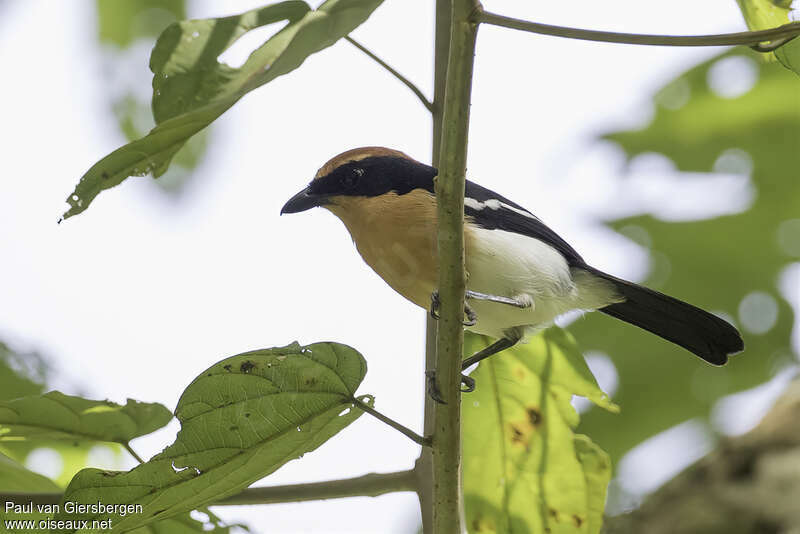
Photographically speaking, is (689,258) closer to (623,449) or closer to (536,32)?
(623,449)

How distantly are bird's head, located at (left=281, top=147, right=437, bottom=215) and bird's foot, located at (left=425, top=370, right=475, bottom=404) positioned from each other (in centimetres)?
75

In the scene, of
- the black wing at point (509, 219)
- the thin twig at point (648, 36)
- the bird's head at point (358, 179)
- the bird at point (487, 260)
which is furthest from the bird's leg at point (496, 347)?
the thin twig at point (648, 36)

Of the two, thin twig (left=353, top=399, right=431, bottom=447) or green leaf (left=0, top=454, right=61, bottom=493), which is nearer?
thin twig (left=353, top=399, right=431, bottom=447)

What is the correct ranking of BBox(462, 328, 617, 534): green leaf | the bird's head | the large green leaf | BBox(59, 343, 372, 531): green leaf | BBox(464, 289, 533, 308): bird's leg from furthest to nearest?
the large green leaf, the bird's head, BBox(464, 289, 533, 308): bird's leg, BBox(462, 328, 617, 534): green leaf, BBox(59, 343, 372, 531): green leaf

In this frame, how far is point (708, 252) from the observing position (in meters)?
4.15

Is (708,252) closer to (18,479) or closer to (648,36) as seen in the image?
(648,36)

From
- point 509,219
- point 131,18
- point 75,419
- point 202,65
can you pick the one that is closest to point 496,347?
point 509,219

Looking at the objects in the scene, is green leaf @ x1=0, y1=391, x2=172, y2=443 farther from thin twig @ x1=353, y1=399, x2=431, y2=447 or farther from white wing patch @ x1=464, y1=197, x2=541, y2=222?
white wing patch @ x1=464, y1=197, x2=541, y2=222

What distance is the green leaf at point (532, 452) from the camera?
2762 mm

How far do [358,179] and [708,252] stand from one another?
1788 millimetres

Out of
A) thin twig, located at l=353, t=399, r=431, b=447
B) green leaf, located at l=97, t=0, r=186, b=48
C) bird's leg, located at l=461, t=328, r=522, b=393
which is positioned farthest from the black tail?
green leaf, located at l=97, t=0, r=186, b=48

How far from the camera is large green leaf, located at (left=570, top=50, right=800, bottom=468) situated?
402 centimetres

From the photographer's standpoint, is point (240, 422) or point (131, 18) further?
point (131, 18)

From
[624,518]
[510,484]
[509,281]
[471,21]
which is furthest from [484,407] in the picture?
[471,21]
